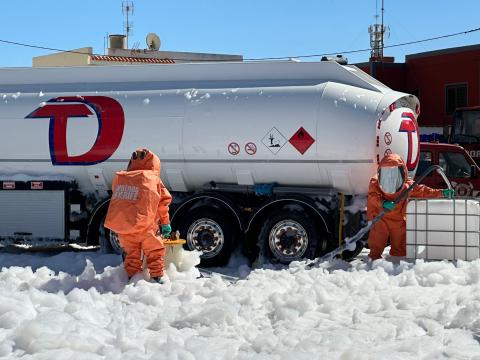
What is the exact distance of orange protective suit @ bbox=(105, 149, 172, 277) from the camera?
318 inches

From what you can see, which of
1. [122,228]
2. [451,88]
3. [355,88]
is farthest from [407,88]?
[122,228]

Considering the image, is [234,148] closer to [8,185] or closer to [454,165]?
[8,185]

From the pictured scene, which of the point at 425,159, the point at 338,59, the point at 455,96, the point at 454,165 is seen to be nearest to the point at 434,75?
the point at 455,96

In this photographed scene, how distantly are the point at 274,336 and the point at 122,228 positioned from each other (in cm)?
289

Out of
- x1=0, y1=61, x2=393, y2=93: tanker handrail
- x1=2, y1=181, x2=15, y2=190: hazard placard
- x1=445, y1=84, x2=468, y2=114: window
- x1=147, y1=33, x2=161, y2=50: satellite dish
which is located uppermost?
x1=147, y1=33, x2=161, y2=50: satellite dish

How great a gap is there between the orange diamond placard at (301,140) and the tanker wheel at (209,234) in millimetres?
1498

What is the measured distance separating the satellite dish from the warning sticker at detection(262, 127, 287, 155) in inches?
971

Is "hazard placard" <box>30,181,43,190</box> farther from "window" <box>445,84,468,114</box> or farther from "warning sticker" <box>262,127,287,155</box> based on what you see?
"window" <box>445,84,468,114</box>

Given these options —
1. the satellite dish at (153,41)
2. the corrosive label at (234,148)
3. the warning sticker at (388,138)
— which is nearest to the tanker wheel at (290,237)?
the corrosive label at (234,148)

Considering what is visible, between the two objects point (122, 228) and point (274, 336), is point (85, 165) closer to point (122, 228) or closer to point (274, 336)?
point (122, 228)

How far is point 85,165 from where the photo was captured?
1102 centimetres

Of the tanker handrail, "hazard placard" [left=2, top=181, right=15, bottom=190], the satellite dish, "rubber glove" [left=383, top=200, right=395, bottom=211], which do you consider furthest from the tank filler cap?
the satellite dish

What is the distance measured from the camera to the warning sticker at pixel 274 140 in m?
10.2

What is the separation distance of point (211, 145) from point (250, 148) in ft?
1.92
